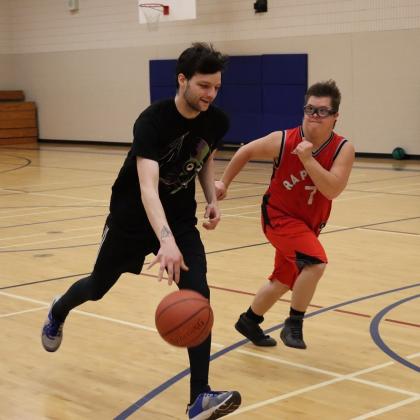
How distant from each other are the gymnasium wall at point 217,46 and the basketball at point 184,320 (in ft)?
39.6

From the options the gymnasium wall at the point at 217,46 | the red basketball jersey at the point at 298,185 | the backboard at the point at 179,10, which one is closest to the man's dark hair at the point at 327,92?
the red basketball jersey at the point at 298,185

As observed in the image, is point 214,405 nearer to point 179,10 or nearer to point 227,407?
point 227,407

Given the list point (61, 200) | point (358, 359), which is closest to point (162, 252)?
point (358, 359)

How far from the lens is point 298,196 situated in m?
4.45

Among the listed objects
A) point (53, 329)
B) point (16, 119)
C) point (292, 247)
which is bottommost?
→ point (16, 119)

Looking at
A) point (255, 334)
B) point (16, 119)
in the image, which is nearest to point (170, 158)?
point (255, 334)

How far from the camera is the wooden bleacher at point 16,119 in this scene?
2112 centimetres

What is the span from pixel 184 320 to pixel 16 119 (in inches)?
750

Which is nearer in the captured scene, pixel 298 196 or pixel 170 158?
pixel 170 158

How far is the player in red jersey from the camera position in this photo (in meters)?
4.27

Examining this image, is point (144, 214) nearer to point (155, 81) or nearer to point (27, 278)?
point (27, 278)

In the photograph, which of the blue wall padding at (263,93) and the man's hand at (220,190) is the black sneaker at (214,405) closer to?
the man's hand at (220,190)

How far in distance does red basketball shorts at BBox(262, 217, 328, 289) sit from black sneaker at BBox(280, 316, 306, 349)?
0.19 meters

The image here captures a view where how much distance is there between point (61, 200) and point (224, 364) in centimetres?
695
